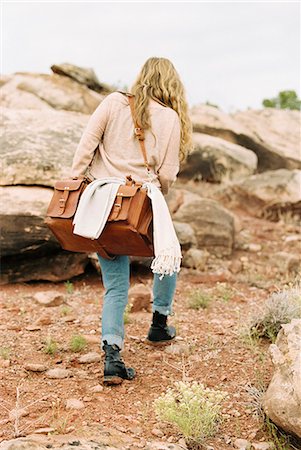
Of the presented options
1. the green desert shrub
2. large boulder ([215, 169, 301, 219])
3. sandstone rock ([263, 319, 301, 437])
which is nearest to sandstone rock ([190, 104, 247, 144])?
large boulder ([215, 169, 301, 219])

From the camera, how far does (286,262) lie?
7.70 meters

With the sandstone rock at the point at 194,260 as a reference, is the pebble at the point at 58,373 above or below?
above

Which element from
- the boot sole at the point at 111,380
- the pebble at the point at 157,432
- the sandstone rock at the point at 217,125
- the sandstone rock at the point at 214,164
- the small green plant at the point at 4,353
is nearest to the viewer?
the pebble at the point at 157,432

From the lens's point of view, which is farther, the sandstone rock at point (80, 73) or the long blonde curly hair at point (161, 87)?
the sandstone rock at point (80, 73)

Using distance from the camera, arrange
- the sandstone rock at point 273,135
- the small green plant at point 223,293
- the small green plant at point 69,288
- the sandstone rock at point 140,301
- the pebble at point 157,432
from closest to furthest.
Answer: the pebble at point 157,432 → the sandstone rock at point 140,301 → the small green plant at point 223,293 → the small green plant at point 69,288 → the sandstone rock at point 273,135

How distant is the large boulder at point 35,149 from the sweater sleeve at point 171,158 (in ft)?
8.63

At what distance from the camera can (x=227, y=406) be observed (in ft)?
12.0

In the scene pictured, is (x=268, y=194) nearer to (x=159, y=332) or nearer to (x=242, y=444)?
(x=159, y=332)

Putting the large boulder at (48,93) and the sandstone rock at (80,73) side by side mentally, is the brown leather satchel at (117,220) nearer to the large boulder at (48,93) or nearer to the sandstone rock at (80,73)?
the large boulder at (48,93)

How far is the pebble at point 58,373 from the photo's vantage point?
401 cm

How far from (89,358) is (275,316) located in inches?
51.5

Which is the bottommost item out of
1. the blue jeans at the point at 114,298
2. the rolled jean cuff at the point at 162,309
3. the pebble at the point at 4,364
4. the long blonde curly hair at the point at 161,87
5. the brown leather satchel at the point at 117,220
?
the pebble at the point at 4,364

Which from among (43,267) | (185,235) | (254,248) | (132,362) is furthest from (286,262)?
(132,362)

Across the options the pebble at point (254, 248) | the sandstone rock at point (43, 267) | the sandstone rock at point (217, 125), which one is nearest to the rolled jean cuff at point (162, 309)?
the sandstone rock at point (43, 267)
